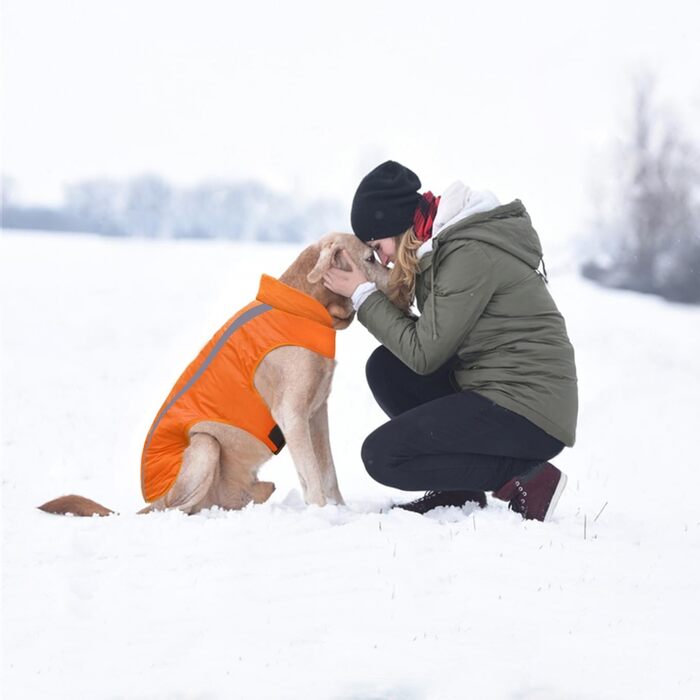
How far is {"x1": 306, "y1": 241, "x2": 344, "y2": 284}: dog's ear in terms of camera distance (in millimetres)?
3764

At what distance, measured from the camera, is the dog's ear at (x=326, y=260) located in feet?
12.3

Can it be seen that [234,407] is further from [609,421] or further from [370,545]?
[609,421]

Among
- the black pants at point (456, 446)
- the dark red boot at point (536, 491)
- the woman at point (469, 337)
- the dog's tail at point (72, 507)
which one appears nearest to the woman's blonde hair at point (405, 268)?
the woman at point (469, 337)

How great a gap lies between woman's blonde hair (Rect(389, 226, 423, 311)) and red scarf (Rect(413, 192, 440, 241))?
3cm

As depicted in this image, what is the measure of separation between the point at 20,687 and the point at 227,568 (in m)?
0.84

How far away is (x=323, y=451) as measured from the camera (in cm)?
401

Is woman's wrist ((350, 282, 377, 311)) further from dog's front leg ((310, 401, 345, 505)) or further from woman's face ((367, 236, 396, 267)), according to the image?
dog's front leg ((310, 401, 345, 505))

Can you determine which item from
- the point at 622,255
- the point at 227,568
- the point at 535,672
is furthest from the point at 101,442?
Answer: the point at 622,255

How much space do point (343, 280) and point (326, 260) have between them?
0.38ft

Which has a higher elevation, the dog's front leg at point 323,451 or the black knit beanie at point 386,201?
the black knit beanie at point 386,201

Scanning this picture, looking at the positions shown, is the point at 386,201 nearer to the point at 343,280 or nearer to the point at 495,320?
the point at 343,280

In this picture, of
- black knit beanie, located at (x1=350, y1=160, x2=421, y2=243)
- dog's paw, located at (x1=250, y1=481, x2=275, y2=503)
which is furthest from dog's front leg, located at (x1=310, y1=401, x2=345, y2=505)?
black knit beanie, located at (x1=350, y1=160, x2=421, y2=243)

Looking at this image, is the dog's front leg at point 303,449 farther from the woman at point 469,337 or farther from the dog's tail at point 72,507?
the dog's tail at point 72,507

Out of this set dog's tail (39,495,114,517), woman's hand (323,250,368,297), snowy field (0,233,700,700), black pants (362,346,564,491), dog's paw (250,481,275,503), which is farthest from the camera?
dog's paw (250,481,275,503)
